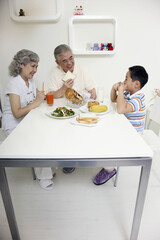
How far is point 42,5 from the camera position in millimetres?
2139

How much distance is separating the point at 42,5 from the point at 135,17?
116 centimetres

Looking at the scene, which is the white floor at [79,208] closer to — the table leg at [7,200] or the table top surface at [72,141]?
the table leg at [7,200]

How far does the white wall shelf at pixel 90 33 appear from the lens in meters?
2.19

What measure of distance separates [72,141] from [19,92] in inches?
31.8

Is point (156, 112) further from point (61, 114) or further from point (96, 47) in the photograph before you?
point (96, 47)

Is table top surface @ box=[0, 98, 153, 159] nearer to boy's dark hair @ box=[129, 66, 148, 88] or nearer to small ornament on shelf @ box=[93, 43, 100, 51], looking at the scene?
boy's dark hair @ box=[129, 66, 148, 88]

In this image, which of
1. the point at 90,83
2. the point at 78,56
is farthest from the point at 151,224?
the point at 78,56

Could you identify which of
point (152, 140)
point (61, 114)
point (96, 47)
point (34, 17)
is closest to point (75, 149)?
point (61, 114)

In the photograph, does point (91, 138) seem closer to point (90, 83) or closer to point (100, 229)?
point (100, 229)

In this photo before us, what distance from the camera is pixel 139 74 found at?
1.42 m

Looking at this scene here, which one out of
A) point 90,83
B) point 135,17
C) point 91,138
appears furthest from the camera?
point 135,17

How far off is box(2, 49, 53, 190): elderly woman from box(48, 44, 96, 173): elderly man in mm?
308

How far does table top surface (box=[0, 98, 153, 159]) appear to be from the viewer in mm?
831

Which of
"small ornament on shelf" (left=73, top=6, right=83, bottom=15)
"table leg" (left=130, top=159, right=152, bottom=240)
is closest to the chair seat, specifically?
"table leg" (left=130, top=159, right=152, bottom=240)
